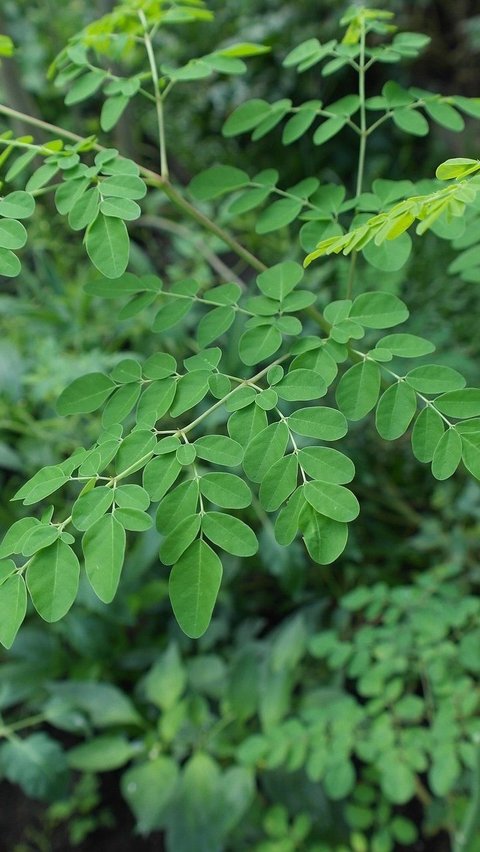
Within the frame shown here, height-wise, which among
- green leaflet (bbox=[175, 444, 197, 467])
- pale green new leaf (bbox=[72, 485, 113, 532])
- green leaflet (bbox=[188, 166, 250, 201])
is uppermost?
green leaflet (bbox=[188, 166, 250, 201])

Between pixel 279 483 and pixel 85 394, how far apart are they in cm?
23

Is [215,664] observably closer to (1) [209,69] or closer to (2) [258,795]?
(2) [258,795]

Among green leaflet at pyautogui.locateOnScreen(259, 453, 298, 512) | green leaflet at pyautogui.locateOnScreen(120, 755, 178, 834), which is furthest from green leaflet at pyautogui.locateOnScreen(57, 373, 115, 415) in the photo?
green leaflet at pyautogui.locateOnScreen(120, 755, 178, 834)

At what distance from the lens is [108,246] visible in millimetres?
747

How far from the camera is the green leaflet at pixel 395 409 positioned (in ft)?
2.42

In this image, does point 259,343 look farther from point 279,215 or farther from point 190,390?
point 279,215

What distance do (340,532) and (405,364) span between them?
978 mm

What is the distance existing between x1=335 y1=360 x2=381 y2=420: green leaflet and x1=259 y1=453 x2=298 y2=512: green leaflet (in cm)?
9

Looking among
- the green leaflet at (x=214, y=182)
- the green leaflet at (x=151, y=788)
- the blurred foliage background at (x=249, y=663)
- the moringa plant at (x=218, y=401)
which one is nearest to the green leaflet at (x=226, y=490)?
the moringa plant at (x=218, y=401)

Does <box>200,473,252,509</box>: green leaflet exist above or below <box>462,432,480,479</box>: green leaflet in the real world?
below

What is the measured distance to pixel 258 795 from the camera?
1.58m

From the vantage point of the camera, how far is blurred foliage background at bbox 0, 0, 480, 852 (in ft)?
4.54

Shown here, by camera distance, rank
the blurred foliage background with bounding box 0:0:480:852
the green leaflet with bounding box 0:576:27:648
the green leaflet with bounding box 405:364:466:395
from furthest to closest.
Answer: the blurred foliage background with bounding box 0:0:480:852 → the green leaflet with bounding box 405:364:466:395 → the green leaflet with bounding box 0:576:27:648

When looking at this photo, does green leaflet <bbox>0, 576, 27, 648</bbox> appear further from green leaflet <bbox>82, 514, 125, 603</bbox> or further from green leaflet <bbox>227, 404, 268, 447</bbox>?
green leaflet <bbox>227, 404, 268, 447</bbox>
